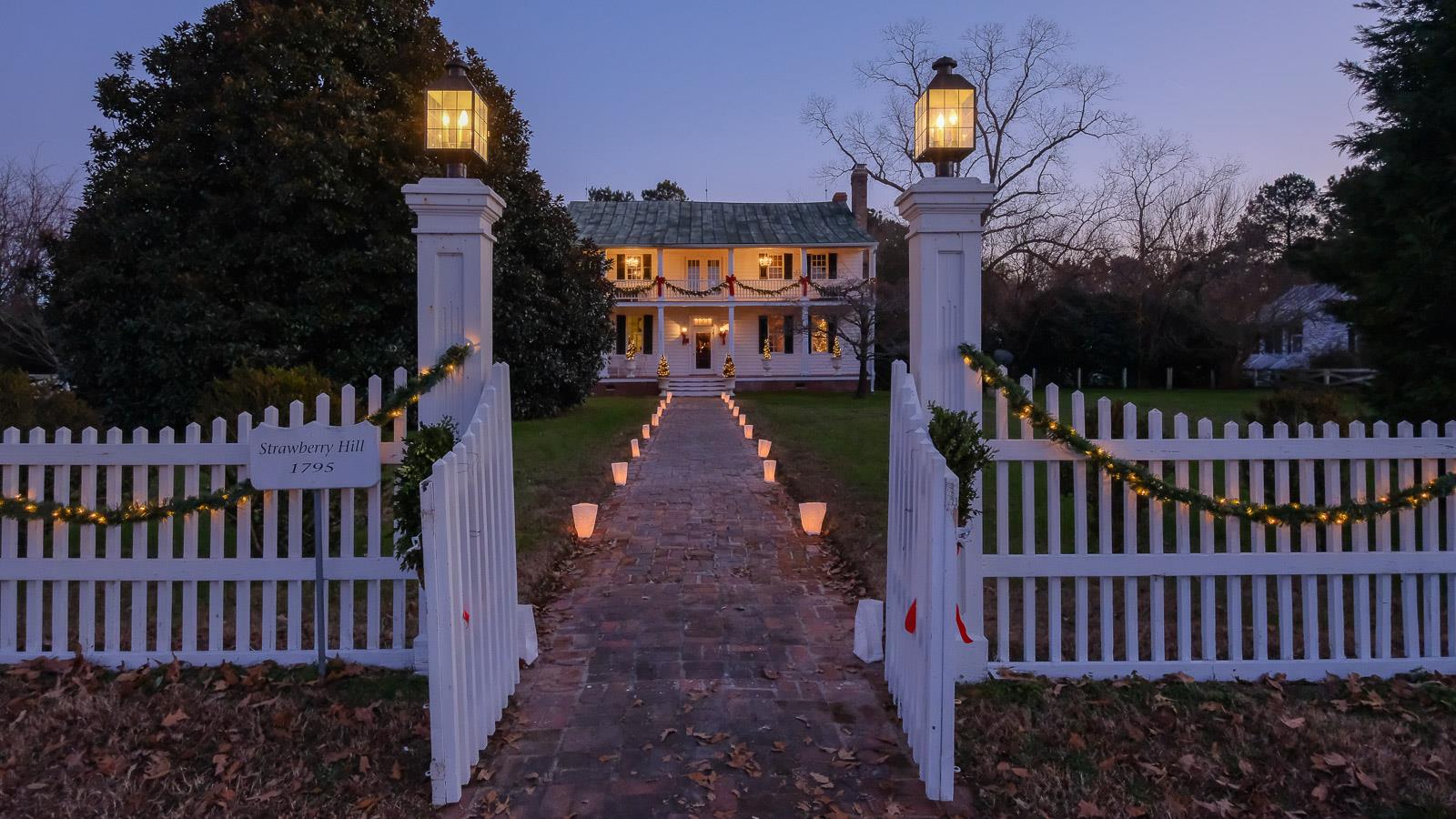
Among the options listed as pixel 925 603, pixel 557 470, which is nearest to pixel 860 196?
pixel 557 470

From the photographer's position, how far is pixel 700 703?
450 cm

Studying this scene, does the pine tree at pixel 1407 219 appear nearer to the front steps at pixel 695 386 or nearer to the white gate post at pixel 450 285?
the white gate post at pixel 450 285

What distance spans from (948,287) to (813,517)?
4.63 meters

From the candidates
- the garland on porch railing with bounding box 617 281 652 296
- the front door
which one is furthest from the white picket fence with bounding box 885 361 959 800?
the front door

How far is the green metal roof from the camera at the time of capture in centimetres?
3619

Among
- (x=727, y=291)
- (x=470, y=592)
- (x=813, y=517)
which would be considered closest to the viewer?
(x=470, y=592)

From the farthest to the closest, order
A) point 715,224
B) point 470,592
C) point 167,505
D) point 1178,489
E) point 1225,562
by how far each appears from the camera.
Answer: point 715,224 < point 167,505 < point 1225,562 < point 1178,489 < point 470,592

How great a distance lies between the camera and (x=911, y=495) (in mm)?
3982

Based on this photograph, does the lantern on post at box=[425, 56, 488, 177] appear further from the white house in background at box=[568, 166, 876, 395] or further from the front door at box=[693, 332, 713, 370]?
the front door at box=[693, 332, 713, 370]

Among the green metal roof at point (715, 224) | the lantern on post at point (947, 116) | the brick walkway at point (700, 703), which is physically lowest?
the brick walkway at point (700, 703)

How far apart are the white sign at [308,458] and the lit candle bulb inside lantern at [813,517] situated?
5.20 meters

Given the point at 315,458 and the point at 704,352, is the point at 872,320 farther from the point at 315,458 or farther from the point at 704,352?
the point at 315,458

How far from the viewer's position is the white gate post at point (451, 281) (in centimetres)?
478

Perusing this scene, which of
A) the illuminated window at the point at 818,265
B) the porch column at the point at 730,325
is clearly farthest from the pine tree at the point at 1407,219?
the illuminated window at the point at 818,265
